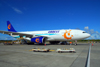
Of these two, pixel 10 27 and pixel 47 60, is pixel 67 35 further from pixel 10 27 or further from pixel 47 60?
pixel 10 27

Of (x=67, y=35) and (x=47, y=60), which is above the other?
(x=67, y=35)

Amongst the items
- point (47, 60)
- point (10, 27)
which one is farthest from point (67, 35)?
point (10, 27)

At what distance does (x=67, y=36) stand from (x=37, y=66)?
18.4m

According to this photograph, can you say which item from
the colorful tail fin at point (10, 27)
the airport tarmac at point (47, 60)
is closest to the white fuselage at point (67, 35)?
the airport tarmac at point (47, 60)

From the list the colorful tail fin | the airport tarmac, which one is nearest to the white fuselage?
the airport tarmac

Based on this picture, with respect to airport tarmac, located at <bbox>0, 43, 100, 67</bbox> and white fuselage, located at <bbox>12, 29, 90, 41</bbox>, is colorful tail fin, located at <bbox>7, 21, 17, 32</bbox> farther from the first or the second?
airport tarmac, located at <bbox>0, 43, 100, 67</bbox>

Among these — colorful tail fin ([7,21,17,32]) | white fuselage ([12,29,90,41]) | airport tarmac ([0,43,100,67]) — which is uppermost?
colorful tail fin ([7,21,17,32])

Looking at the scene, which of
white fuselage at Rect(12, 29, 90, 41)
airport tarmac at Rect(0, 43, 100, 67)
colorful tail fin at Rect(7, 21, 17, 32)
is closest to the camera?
airport tarmac at Rect(0, 43, 100, 67)

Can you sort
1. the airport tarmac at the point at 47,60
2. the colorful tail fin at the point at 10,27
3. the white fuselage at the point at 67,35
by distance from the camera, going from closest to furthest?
the airport tarmac at the point at 47,60 < the white fuselage at the point at 67,35 < the colorful tail fin at the point at 10,27

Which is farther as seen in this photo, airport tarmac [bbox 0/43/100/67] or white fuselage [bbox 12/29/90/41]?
white fuselage [bbox 12/29/90/41]

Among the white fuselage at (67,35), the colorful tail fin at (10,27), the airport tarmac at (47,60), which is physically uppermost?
the colorful tail fin at (10,27)

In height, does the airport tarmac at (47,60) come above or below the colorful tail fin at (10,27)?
below

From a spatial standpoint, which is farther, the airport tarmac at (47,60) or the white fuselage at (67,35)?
the white fuselage at (67,35)

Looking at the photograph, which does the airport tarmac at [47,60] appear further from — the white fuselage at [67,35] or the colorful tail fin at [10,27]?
the colorful tail fin at [10,27]
